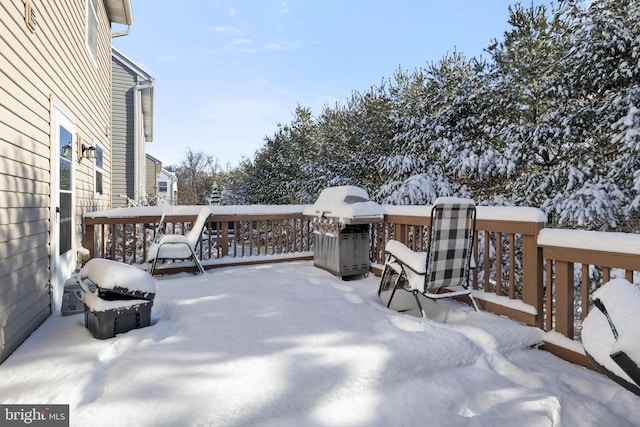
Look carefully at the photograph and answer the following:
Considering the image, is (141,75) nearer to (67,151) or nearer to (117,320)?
(67,151)

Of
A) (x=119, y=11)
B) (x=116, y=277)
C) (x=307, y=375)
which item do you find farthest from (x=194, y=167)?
(x=307, y=375)

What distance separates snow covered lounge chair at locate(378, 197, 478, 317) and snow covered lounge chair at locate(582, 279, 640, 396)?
5.24 feet

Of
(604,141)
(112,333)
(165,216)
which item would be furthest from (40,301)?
(604,141)

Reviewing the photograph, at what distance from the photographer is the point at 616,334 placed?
1.12 meters

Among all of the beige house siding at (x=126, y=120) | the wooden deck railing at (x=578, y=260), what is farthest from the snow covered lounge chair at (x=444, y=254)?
the beige house siding at (x=126, y=120)

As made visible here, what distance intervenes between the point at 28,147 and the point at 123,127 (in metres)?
9.76

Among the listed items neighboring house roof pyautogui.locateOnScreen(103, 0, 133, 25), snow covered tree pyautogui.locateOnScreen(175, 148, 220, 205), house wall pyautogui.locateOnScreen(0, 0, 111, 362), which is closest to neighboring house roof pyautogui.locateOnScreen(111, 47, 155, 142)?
neighboring house roof pyautogui.locateOnScreen(103, 0, 133, 25)

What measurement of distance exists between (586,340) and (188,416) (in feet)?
5.43

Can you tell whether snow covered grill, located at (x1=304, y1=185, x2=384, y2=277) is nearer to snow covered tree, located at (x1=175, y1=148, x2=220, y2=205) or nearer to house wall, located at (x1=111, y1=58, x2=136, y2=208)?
house wall, located at (x1=111, y1=58, x2=136, y2=208)

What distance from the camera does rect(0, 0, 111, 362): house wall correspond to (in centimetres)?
237

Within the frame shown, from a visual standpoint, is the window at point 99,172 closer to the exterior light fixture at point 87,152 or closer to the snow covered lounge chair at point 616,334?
the exterior light fixture at point 87,152

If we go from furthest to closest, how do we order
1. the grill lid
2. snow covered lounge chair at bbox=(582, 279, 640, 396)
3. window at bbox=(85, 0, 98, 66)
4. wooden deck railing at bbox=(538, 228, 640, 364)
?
window at bbox=(85, 0, 98, 66), the grill lid, wooden deck railing at bbox=(538, 228, 640, 364), snow covered lounge chair at bbox=(582, 279, 640, 396)

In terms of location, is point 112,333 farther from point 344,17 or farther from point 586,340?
point 344,17

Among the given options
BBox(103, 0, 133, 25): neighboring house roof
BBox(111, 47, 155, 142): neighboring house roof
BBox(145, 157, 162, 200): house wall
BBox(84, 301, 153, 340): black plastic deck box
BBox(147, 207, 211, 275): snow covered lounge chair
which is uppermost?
BBox(111, 47, 155, 142): neighboring house roof
